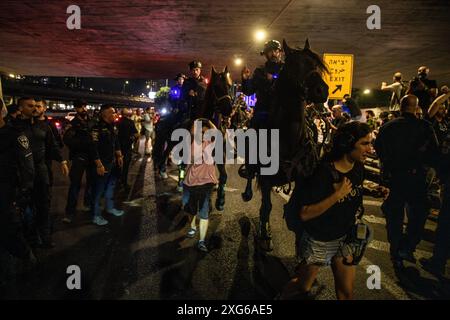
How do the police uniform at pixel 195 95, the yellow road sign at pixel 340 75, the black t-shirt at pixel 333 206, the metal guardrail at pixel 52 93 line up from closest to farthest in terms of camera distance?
1. the black t-shirt at pixel 333 206
2. the police uniform at pixel 195 95
3. the yellow road sign at pixel 340 75
4. the metal guardrail at pixel 52 93

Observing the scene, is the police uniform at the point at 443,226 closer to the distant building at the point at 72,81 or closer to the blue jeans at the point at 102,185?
the blue jeans at the point at 102,185

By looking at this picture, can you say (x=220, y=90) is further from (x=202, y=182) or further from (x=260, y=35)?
(x=260, y=35)

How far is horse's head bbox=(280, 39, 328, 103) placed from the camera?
4098mm

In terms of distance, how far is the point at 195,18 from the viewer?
9.53 meters

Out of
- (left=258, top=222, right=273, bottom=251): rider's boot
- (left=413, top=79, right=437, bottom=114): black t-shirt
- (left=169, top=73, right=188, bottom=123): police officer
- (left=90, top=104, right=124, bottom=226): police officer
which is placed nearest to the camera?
(left=258, top=222, right=273, bottom=251): rider's boot

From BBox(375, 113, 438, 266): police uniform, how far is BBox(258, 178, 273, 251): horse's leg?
1.93 m

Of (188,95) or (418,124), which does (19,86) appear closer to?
(188,95)

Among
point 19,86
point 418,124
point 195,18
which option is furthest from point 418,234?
point 19,86

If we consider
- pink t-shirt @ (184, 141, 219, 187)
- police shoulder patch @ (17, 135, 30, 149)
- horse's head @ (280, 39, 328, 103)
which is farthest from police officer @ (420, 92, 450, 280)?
police shoulder patch @ (17, 135, 30, 149)

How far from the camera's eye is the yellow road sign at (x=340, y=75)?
10.2 metres

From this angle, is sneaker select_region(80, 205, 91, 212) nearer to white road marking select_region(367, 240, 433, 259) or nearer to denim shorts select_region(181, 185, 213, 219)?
denim shorts select_region(181, 185, 213, 219)

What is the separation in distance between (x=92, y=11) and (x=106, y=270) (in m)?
7.99

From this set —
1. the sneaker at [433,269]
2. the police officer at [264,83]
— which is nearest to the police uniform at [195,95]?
the police officer at [264,83]

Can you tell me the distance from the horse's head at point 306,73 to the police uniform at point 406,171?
→ 169cm
